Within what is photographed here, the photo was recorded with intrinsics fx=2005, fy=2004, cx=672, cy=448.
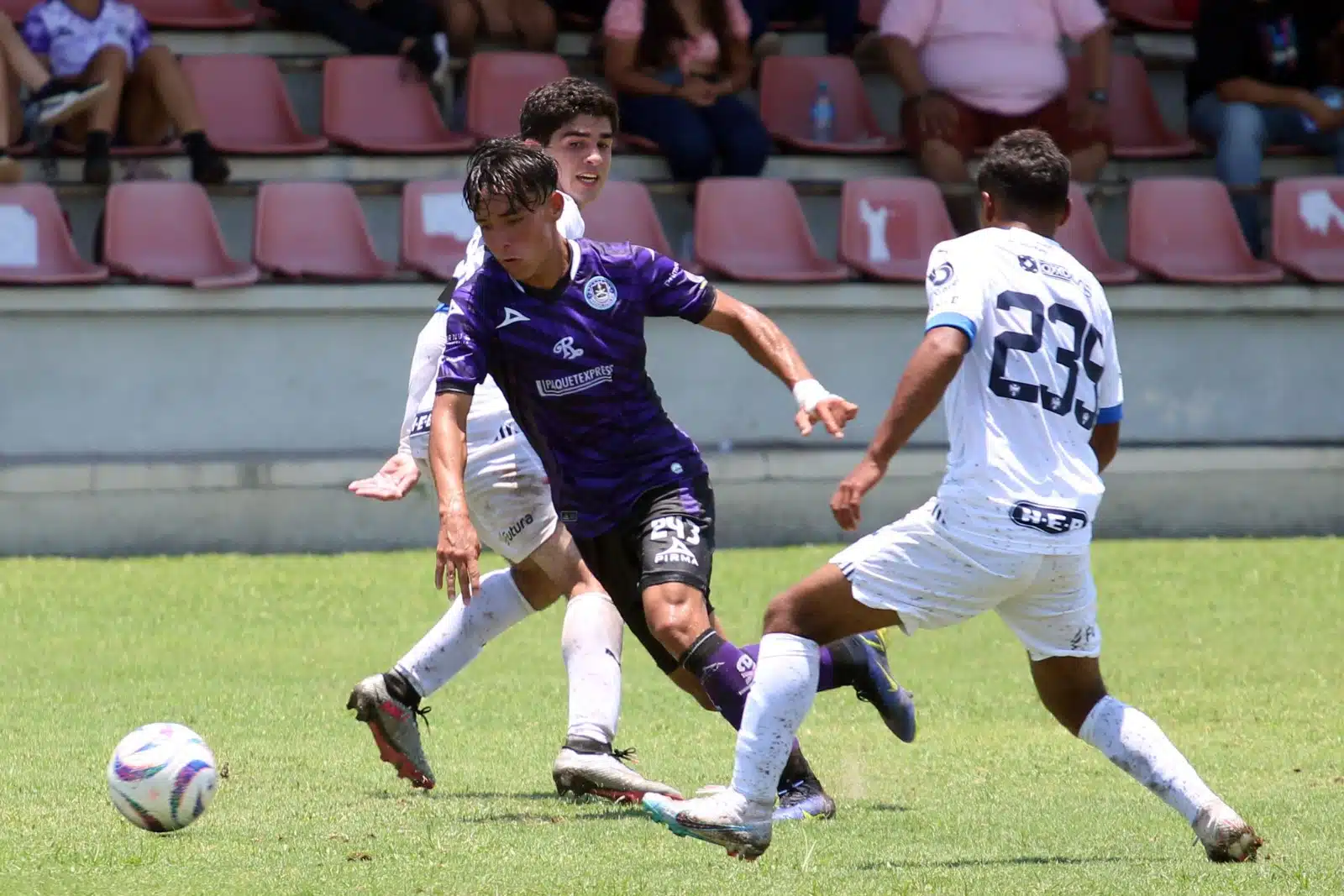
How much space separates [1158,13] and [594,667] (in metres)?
11.2

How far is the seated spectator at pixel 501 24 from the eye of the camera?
1367 cm

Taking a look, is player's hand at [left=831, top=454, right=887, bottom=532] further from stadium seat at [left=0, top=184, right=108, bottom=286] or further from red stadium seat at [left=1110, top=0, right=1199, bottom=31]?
red stadium seat at [left=1110, top=0, right=1199, bottom=31]

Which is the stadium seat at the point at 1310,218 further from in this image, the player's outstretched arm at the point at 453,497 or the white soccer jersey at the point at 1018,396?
the player's outstretched arm at the point at 453,497

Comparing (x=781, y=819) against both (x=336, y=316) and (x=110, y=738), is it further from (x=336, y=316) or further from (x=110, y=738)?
(x=336, y=316)

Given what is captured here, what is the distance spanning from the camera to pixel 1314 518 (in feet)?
41.2

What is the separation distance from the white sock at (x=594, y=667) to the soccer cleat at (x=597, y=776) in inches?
1.6

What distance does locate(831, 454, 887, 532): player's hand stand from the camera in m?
4.76

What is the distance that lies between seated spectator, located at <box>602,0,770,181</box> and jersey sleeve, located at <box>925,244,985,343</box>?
8.11 meters

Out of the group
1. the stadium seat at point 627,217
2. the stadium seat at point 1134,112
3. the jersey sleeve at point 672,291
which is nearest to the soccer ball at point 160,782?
the jersey sleeve at point 672,291

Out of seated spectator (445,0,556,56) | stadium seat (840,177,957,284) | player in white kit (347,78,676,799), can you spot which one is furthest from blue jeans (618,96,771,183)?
player in white kit (347,78,676,799)

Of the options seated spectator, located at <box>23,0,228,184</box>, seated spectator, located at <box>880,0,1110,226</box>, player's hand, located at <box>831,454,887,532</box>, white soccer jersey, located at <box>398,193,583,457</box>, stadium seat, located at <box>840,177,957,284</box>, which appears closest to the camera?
player's hand, located at <box>831,454,887,532</box>

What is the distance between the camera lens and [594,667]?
19.8 ft

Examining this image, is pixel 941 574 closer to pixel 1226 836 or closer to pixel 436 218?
pixel 1226 836

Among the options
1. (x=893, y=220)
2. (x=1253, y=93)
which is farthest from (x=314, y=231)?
(x=1253, y=93)
